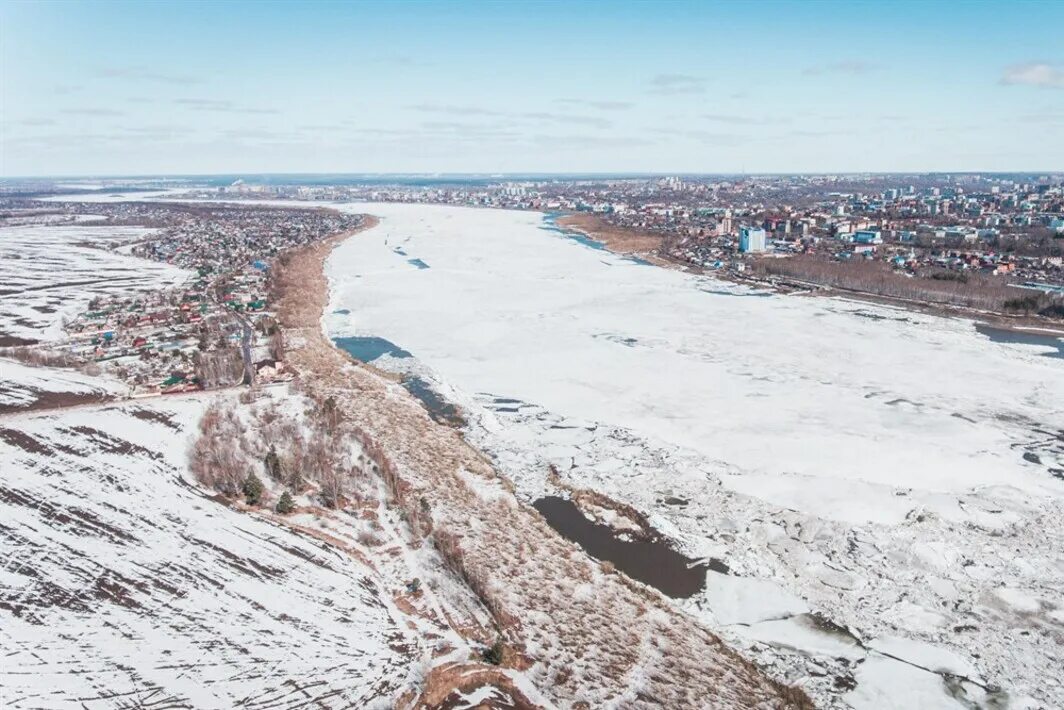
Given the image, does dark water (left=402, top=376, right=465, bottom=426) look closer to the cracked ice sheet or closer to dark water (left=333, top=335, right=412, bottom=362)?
the cracked ice sheet

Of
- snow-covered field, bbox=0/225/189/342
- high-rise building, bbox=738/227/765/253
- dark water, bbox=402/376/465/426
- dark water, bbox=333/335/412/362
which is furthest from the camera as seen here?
high-rise building, bbox=738/227/765/253

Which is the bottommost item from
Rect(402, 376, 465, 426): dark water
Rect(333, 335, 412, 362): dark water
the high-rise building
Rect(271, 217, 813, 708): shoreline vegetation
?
Rect(271, 217, 813, 708): shoreline vegetation

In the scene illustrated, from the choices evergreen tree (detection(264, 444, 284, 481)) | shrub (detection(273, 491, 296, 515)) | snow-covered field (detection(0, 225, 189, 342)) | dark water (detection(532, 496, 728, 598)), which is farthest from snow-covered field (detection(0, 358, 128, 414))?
dark water (detection(532, 496, 728, 598))

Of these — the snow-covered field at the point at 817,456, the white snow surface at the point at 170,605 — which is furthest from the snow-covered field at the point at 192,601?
the snow-covered field at the point at 817,456

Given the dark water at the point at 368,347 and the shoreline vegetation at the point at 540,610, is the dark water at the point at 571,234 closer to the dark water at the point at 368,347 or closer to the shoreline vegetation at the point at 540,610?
the dark water at the point at 368,347

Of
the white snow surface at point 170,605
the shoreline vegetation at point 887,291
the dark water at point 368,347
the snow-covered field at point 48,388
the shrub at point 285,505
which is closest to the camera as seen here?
the white snow surface at point 170,605

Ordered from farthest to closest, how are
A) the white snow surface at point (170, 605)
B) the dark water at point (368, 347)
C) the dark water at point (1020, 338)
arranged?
the dark water at point (1020, 338) < the dark water at point (368, 347) < the white snow surface at point (170, 605)

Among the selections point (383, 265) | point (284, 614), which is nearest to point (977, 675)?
point (284, 614)

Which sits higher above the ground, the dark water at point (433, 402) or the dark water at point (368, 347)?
the dark water at point (368, 347)

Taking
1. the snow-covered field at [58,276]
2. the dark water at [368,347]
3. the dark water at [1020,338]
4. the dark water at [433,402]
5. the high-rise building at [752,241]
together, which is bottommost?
the dark water at [433,402]
